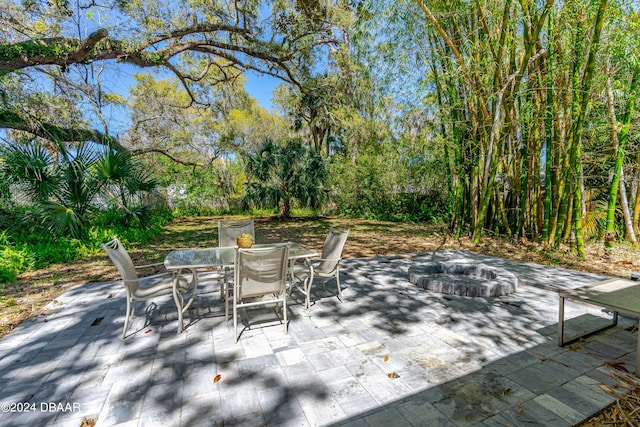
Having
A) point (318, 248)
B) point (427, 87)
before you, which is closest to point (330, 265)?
point (318, 248)

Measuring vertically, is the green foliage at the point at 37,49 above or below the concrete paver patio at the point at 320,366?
above

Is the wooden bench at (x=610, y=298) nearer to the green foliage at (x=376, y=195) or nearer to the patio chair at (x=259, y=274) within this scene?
the patio chair at (x=259, y=274)

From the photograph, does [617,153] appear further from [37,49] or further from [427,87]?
[37,49]

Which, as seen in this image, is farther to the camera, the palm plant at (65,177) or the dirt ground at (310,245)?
the palm plant at (65,177)

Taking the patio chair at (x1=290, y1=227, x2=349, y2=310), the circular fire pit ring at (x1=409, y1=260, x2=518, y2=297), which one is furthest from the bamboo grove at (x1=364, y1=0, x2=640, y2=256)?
the patio chair at (x1=290, y1=227, x2=349, y2=310)

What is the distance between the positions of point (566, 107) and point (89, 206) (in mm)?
9053

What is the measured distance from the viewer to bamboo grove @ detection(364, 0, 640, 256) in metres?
4.21

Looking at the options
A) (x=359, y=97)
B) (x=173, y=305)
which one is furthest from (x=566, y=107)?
(x=359, y=97)

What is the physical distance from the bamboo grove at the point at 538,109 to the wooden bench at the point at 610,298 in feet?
9.53

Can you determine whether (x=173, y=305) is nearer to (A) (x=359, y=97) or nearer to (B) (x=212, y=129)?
(A) (x=359, y=97)

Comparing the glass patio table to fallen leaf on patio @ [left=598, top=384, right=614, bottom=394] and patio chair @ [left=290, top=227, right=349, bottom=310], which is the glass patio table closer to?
patio chair @ [left=290, top=227, right=349, bottom=310]

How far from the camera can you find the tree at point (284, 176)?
10625mm

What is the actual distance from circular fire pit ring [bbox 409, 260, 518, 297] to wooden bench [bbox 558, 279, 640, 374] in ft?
3.03

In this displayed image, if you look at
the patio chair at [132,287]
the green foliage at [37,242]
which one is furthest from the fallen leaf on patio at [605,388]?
the green foliage at [37,242]
